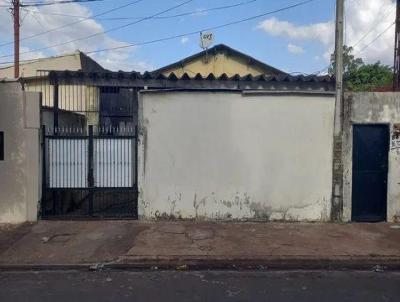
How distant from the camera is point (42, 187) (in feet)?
32.1

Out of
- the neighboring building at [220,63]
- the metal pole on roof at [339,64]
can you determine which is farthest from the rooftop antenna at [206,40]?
the metal pole on roof at [339,64]

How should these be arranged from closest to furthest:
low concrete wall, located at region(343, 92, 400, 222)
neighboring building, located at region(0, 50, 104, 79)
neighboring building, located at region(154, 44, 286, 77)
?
low concrete wall, located at region(343, 92, 400, 222) → neighboring building, located at region(154, 44, 286, 77) → neighboring building, located at region(0, 50, 104, 79)

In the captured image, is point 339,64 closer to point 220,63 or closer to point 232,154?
point 232,154

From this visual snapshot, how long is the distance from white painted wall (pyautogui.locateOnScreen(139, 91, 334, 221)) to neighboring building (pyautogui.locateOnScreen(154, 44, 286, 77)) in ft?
52.3

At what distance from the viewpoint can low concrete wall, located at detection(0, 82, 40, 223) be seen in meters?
9.48

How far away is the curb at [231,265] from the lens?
702 cm

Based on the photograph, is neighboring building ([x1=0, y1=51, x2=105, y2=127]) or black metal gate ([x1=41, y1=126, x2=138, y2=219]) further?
neighboring building ([x1=0, y1=51, x2=105, y2=127])

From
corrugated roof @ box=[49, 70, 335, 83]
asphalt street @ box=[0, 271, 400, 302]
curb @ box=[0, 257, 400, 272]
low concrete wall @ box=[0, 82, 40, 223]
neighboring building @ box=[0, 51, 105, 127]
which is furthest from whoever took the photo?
neighboring building @ box=[0, 51, 105, 127]

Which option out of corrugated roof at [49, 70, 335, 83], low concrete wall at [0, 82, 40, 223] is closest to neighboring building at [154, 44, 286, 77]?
corrugated roof at [49, 70, 335, 83]

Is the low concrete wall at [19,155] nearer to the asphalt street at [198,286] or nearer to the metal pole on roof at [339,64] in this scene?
the asphalt street at [198,286]

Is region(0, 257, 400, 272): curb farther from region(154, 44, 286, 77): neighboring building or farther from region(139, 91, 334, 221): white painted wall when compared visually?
region(154, 44, 286, 77): neighboring building

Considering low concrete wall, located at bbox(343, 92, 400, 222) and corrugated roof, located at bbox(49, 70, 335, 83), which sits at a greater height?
corrugated roof, located at bbox(49, 70, 335, 83)

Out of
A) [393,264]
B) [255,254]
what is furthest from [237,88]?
[393,264]

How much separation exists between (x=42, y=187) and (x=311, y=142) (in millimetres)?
5557
